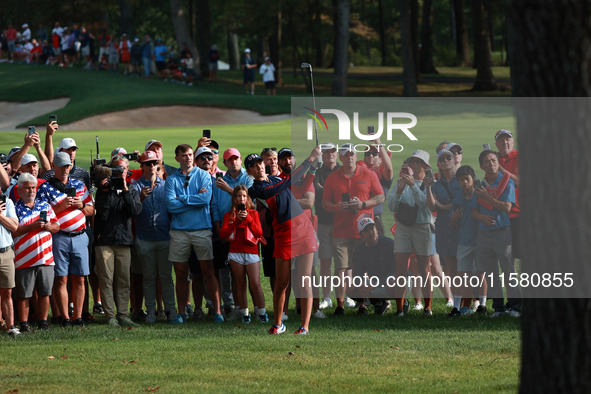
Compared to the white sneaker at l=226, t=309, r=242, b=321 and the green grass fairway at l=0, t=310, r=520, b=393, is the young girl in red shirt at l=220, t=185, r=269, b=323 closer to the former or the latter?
the white sneaker at l=226, t=309, r=242, b=321

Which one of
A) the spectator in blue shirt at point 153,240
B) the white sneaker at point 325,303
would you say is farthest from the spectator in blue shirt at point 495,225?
the spectator in blue shirt at point 153,240

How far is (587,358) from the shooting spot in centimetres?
499

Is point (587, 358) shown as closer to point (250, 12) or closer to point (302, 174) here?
point (302, 174)

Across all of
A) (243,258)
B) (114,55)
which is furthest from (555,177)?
(114,55)

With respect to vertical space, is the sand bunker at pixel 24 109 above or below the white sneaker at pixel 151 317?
above

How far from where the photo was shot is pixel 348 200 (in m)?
10.9

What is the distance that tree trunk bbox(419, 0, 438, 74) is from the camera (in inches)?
2108

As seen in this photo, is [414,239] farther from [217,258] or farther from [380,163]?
[217,258]

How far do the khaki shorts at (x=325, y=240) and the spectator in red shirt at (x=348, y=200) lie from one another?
0.31 feet

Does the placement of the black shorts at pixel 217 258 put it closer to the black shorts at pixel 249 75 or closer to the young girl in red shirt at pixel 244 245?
the young girl in red shirt at pixel 244 245

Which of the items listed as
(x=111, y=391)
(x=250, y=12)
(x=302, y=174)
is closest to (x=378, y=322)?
(x=302, y=174)

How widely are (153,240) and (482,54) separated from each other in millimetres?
36687

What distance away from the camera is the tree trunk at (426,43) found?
53.5 meters

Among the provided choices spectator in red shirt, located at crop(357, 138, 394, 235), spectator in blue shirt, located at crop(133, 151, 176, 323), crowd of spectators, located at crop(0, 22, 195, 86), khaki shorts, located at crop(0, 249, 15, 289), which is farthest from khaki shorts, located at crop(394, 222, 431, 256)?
crowd of spectators, located at crop(0, 22, 195, 86)
